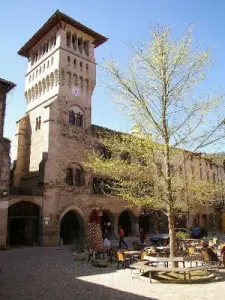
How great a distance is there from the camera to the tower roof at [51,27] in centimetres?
2888

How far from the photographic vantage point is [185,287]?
31.1 ft

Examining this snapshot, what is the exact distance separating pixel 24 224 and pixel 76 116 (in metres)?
11.0

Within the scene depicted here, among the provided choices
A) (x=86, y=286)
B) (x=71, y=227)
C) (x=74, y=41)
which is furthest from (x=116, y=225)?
(x=86, y=286)

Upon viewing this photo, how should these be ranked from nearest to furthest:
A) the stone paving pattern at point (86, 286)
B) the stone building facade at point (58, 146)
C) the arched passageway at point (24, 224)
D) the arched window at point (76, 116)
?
the stone paving pattern at point (86, 286) → the arched passageway at point (24, 224) → the stone building facade at point (58, 146) → the arched window at point (76, 116)

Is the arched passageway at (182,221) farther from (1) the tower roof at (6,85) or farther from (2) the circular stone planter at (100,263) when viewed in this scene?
(1) the tower roof at (6,85)

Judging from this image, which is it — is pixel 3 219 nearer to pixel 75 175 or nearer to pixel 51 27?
pixel 75 175

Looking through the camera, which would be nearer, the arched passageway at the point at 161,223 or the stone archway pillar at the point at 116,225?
the stone archway pillar at the point at 116,225

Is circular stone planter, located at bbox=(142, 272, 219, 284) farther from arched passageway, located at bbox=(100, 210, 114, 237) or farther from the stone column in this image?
arched passageway, located at bbox=(100, 210, 114, 237)

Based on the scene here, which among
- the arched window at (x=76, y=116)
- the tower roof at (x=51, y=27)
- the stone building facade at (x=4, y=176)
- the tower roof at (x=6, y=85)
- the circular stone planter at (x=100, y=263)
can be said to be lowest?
the circular stone planter at (x=100, y=263)

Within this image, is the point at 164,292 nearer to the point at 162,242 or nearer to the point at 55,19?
the point at 162,242

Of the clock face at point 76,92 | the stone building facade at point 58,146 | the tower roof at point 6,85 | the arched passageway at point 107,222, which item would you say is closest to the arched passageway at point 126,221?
the stone building facade at point 58,146

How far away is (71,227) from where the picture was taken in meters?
27.9

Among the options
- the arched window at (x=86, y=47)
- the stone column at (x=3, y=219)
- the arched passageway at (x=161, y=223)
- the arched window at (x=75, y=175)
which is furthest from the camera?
the arched passageway at (x=161, y=223)

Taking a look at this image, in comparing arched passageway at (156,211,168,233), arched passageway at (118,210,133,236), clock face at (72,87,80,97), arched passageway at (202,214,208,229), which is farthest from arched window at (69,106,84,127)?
arched passageway at (202,214,208,229)
